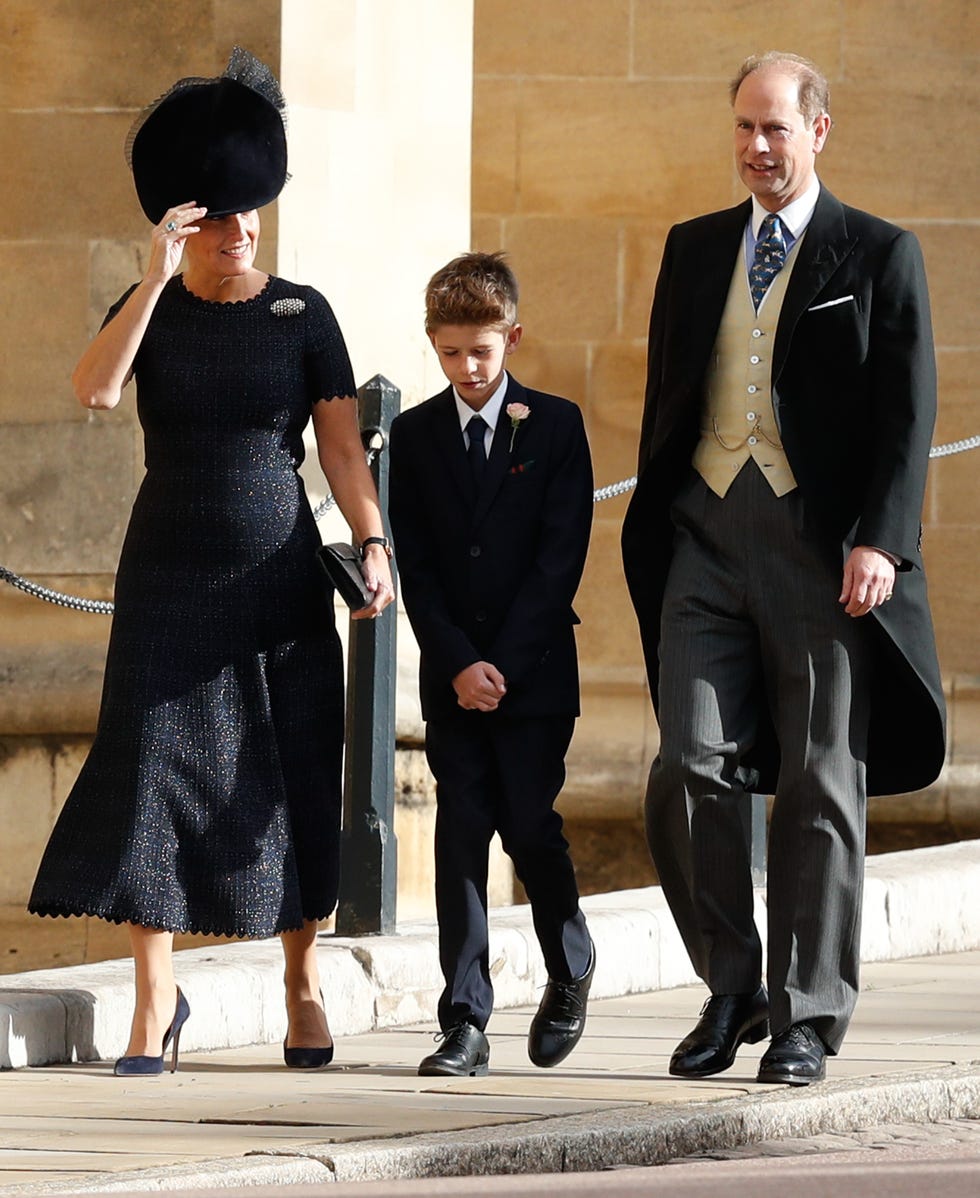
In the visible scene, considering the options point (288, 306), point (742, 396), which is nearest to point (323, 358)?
point (288, 306)

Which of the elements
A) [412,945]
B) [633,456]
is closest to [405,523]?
[412,945]

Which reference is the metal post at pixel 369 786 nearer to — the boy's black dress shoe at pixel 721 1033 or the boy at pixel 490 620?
the boy at pixel 490 620

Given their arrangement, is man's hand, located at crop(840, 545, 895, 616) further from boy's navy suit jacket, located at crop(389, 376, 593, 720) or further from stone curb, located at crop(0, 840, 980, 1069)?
stone curb, located at crop(0, 840, 980, 1069)

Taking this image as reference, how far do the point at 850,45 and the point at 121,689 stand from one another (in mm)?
5753

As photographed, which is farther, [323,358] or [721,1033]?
[323,358]

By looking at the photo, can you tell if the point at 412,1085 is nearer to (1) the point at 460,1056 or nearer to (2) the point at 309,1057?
(1) the point at 460,1056

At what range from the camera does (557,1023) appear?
17.4 feet

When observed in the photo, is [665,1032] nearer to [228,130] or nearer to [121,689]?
[121,689]

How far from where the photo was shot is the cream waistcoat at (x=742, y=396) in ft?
16.7

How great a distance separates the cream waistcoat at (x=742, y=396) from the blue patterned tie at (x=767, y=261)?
1 centimetres

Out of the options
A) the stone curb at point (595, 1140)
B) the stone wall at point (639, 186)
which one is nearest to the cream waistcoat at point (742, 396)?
the stone curb at point (595, 1140)

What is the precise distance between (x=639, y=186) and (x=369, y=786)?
4.54 metres

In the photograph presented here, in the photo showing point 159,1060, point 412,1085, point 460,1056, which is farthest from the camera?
point 159,1060

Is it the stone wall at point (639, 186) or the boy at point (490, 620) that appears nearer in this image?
the boy at point (490, 620)
